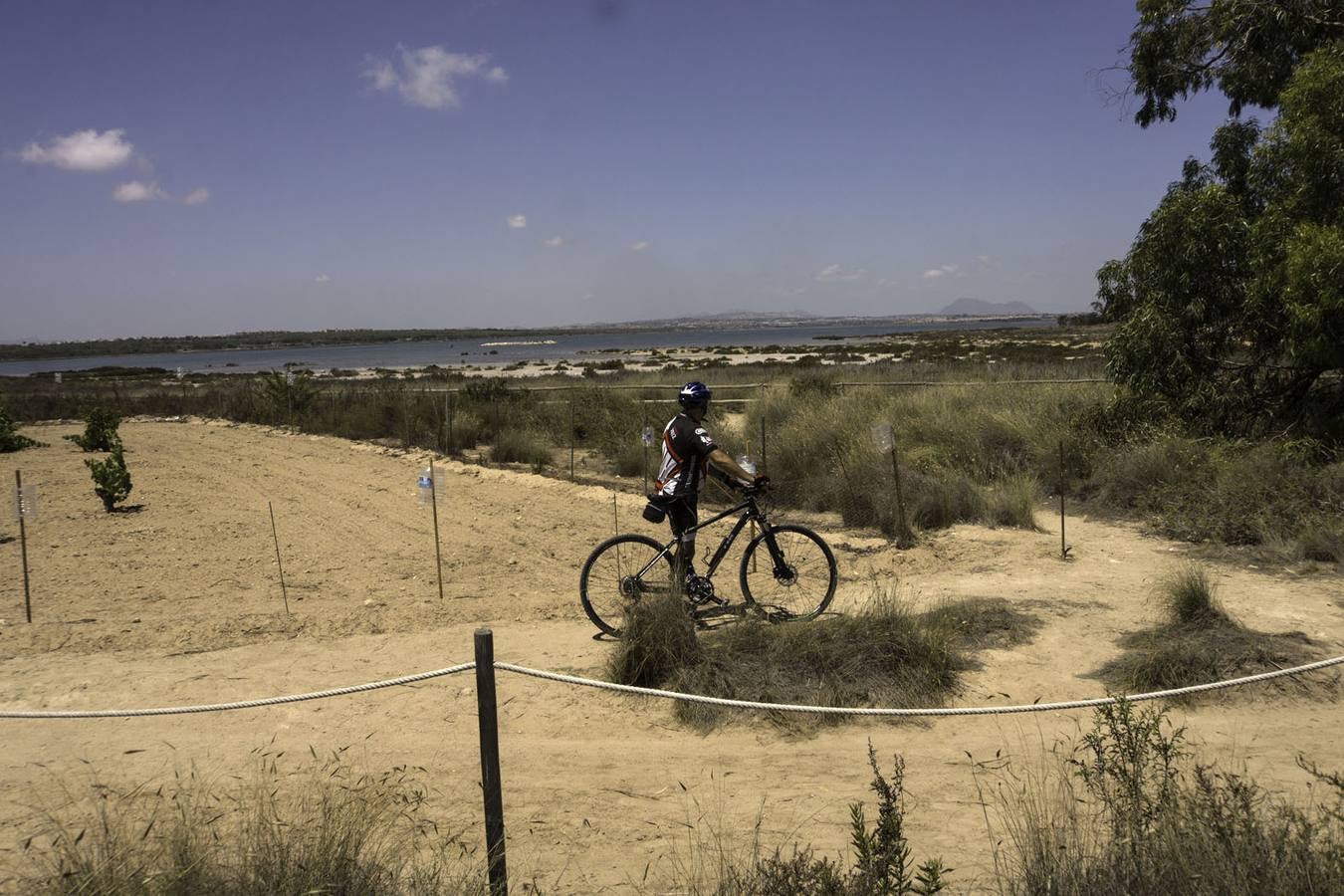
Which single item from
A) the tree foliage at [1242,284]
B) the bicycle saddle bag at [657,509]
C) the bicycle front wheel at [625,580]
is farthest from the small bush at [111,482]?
the tree foliage at [1242,284]

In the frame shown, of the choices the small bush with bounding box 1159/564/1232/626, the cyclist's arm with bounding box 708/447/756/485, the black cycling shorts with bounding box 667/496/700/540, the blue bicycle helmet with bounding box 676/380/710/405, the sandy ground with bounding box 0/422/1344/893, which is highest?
the blue bicycle helmet with bounding box 676/380/710/405

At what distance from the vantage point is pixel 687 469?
21.7 feet

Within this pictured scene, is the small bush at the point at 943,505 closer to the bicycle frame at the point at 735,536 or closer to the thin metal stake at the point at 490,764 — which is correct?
the bicycle frame at the point at 735,536

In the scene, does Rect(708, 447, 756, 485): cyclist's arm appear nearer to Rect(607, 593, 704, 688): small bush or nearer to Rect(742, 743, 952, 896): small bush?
Rect(607, 593, 704, 688): small bush

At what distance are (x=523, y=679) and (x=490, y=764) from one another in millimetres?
Result: 2687

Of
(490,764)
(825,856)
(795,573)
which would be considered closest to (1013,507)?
(795,573)

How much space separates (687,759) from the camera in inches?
191

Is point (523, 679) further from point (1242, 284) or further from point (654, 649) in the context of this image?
point (1242, 284)

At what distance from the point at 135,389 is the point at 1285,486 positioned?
37272 millimetres

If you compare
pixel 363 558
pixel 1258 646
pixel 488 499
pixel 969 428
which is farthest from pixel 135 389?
pixel 1258 646

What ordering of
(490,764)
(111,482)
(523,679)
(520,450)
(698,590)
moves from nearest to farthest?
(490,764) < (523,679) < (698,590) < (111,482) < (520,450)

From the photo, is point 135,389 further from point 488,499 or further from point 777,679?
point 777,679

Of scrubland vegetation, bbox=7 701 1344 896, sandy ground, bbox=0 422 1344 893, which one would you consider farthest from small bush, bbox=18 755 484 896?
sandy ground, bbox=0 422 1344 893

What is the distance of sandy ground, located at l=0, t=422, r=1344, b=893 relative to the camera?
435 centimetres
